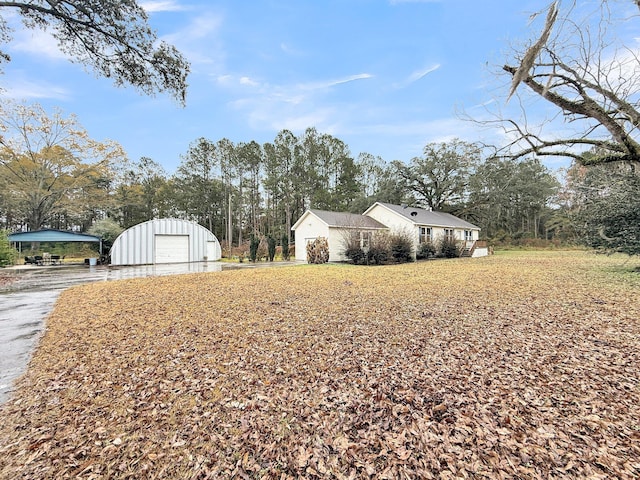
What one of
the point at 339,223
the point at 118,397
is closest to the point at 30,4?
the point at 118,397

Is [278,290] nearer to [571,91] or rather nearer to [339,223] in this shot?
[571,91]

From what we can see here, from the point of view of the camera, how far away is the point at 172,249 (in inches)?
774

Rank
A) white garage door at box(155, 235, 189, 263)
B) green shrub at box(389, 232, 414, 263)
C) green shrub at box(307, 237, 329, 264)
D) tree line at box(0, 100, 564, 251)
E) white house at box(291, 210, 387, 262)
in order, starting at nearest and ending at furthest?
green shrub at box(389, 232, 414, 263) < green shrub at box(307, 237, 329, 264) < white house at box(291, 210, 387, 262) < white garage door at box(155, 235, 189, 263) < tree line at box(0, 100, 564, 251)

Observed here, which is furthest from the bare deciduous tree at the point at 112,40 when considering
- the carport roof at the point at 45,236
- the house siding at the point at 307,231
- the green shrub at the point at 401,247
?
the carport roof at the point at 45,236

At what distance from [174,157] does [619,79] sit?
34.0 metres

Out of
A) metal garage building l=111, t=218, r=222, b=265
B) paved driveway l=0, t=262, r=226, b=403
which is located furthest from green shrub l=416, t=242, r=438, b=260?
paved driveway l=0, t=262, r=226, b=403

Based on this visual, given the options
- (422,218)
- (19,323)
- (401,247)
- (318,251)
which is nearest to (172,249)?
(318,251)

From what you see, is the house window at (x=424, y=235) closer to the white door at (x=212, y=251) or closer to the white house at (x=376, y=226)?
the white house at (x=376, y=226)

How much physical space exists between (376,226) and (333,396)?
18032 millimetres

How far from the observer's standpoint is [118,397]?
2896mm

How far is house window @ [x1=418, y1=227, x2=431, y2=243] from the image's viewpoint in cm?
1991

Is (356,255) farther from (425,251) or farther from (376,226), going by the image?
(425,251)

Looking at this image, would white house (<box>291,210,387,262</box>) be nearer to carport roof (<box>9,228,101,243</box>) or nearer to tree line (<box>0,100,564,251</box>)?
tree line (<box>0,100,564,251</box>)

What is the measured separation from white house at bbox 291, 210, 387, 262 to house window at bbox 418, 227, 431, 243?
2.52 meters
